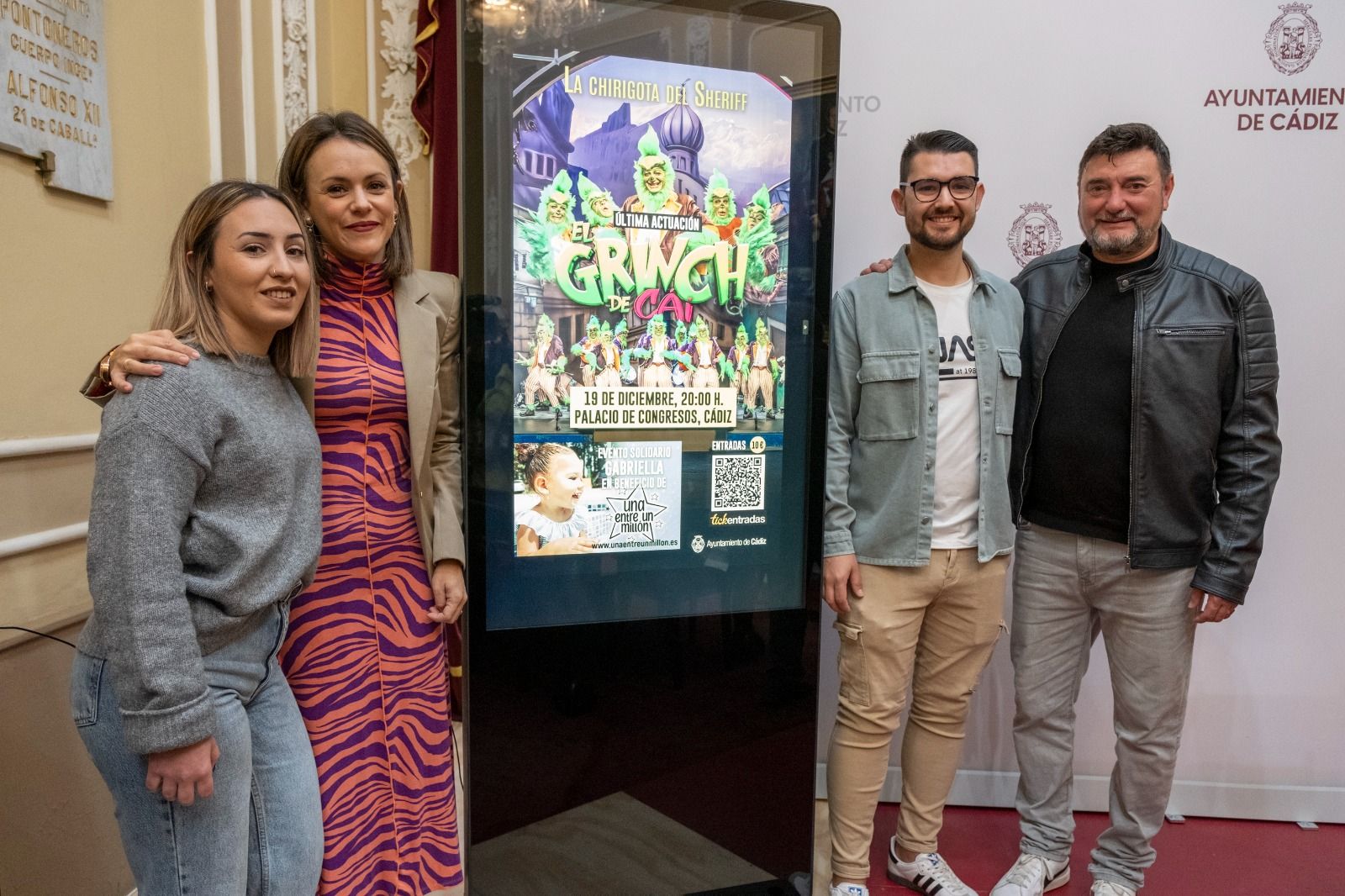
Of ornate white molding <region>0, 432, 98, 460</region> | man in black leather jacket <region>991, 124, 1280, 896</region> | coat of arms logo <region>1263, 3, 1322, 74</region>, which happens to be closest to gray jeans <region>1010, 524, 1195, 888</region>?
man in black leather jacket <region>991, 124, 1280, 896</region>

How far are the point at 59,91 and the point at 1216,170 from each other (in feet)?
9.66

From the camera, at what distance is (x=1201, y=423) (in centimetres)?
199

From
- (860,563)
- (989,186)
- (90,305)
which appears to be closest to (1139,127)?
(989,186)

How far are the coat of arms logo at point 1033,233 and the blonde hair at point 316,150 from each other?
181cm

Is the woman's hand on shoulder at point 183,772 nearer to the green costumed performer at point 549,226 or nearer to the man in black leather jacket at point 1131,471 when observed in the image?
the green costumed performer at point 549,226

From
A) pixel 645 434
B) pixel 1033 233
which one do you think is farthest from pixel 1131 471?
pixel 645 434

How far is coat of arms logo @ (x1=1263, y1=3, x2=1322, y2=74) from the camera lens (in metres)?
2.40

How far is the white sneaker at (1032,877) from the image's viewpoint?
83.9 inches

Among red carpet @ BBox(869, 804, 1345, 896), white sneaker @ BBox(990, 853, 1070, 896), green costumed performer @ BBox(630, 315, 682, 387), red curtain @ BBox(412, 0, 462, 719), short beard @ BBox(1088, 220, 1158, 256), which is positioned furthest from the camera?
red curtain @ BBox(412, 0, 462, 719)

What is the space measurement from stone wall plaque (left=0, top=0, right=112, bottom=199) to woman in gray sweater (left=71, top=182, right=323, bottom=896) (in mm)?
650

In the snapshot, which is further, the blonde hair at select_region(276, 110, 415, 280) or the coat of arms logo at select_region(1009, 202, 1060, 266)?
the coat of arms logo at select_region(1009, 202, 1060, 266)

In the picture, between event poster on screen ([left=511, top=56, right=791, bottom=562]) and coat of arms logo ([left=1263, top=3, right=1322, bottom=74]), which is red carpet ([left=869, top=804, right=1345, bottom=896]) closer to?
event poster on screen ([left=511, top=56, right=791, bottom=562])

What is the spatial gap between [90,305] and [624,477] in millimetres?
1219

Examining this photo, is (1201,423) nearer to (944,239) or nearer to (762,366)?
(944,239)
